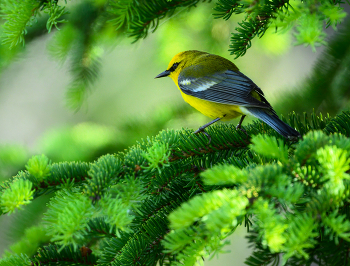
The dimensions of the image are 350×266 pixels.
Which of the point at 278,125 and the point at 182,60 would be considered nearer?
the point at 278,125

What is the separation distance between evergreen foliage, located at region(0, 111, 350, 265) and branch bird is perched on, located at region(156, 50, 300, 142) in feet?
1.51

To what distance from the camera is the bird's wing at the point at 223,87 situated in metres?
2.22

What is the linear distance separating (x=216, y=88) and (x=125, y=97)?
10.4 feet

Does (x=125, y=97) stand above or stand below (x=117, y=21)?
below

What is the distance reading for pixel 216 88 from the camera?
2.46 m

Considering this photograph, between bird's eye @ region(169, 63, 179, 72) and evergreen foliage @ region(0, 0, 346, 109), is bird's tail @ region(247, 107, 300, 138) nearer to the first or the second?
evergreen foliage @ region(0, 0, 346, 109)

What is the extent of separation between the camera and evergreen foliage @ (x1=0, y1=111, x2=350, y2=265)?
796 mm

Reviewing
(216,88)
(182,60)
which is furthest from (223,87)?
(182,60)

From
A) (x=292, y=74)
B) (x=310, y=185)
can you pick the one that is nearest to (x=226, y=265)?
(x=292, y=74)

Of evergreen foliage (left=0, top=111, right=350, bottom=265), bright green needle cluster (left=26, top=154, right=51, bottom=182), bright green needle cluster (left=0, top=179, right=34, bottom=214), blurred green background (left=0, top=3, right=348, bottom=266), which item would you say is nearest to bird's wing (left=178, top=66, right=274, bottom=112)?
blurred green background (left=0, top=3, right=348, bottom=266)

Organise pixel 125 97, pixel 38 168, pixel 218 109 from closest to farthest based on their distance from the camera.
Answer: pixel 38 168 → pixel 218 109 → pixel 125 97

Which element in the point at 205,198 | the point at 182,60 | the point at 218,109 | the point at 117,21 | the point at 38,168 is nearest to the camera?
the point at 205,198

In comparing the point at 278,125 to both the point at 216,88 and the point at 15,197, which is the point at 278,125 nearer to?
the point at 216,88

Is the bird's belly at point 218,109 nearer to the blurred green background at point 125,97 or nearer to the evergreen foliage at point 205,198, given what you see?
the blurred green background at point 125,97
